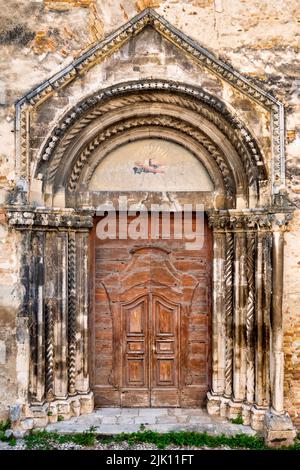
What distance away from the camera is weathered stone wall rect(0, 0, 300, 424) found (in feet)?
16.3

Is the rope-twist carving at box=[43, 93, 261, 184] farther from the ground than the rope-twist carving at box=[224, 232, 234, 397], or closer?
farther from the ground

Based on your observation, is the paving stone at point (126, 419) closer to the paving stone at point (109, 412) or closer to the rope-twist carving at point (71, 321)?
the paving stone at point (109, 412)

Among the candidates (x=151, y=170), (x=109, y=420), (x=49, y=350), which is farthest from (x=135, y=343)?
(x=151, y=170)

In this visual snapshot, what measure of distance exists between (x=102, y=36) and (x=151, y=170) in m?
1.66

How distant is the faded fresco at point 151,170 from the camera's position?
5414 mm

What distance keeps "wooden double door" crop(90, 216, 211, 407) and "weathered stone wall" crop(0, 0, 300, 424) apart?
104cm

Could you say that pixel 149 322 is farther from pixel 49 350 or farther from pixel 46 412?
pixel 46 412

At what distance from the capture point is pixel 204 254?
18.2ft

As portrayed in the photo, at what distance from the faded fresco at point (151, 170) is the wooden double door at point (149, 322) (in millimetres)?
673

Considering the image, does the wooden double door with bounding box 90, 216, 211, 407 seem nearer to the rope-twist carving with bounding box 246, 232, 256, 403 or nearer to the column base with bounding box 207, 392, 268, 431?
the column base with bounding box 207, 392, 268, 431

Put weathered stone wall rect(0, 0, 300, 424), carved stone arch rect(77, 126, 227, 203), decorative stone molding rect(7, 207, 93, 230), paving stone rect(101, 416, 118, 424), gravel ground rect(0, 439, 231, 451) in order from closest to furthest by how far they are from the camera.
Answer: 1. gravel ground rect(0, 439, 231, 451)
2. decorative stone molding rect(7, 207, 93, 230)
3. weathered stone wall rect(0, 0, 300, 424)
4. paving stone rect(101, 416, 118, 424)
5. carved stone arch rect(77, 126, 227, 203)

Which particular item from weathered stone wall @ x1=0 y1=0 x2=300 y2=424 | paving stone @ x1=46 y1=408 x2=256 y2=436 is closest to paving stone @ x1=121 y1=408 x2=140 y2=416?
paving stone @ x1=46 y1=408 x2=256 y2=436

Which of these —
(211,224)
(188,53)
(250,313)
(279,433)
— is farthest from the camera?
(211,224)

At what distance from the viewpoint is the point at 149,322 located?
552 centimetres
